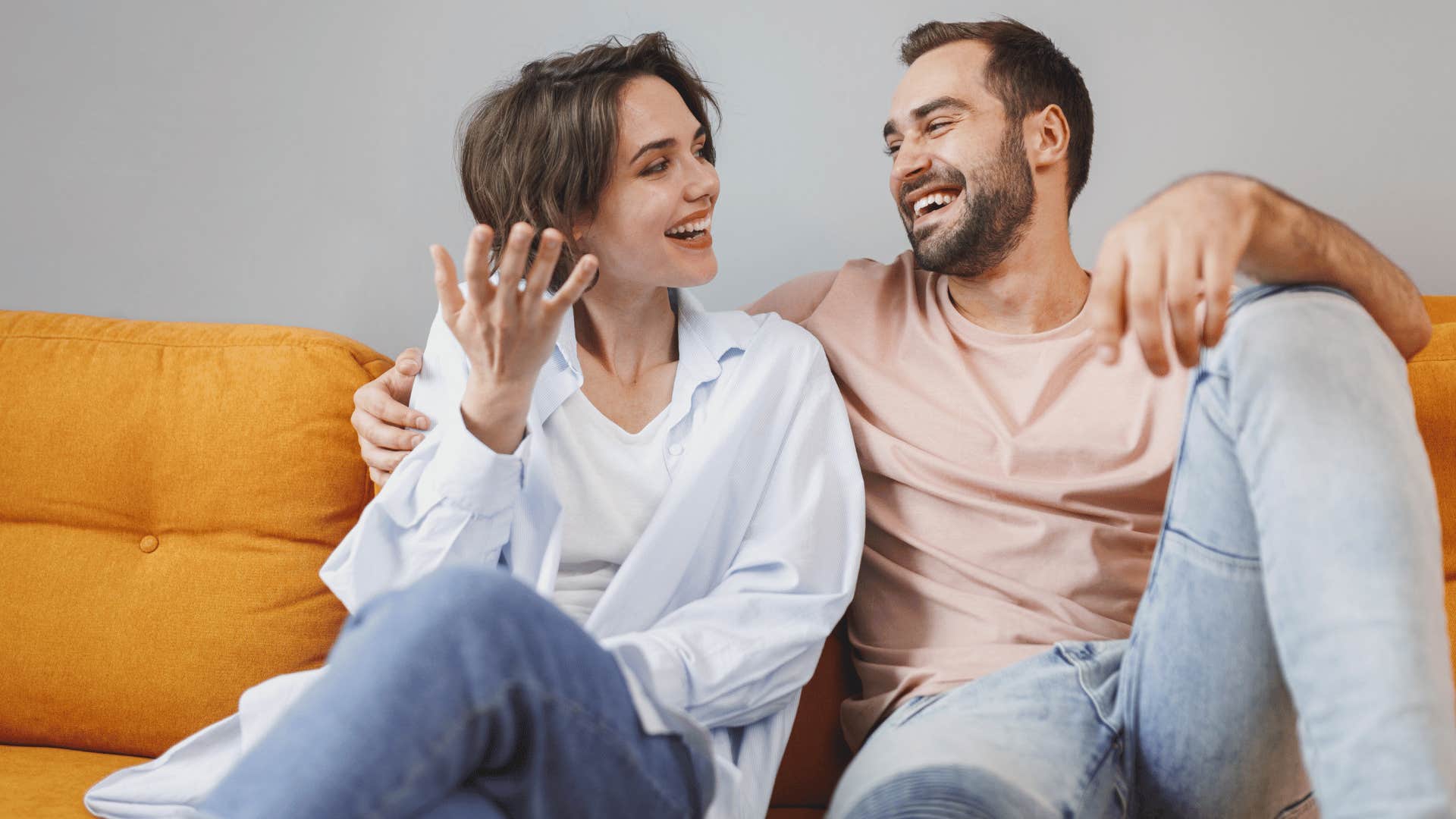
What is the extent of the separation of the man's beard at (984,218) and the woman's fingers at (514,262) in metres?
0.69

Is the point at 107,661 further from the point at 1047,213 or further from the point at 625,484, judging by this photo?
the point at 1047,213

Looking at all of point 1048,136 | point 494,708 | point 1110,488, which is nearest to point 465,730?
point 494,708

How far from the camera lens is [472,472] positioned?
45.7 inches

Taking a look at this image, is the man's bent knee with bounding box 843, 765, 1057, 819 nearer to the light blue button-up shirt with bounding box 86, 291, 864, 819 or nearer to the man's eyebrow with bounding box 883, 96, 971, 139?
the light blue button-up shirt with bounding box 86, 291, 864, 819

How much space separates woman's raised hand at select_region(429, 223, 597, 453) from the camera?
40.4 inches

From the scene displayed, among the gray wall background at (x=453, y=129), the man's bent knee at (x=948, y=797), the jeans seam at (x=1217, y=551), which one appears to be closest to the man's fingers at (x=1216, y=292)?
the jeans seam at (x=1217, y=551)

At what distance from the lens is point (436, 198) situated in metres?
2.03

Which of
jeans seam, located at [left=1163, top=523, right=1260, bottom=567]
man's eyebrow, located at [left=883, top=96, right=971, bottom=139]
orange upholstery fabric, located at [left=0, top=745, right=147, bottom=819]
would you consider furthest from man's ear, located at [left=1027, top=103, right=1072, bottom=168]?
orange upholstery fabric, located at [left=0, top=745, right=147, bottom=819]

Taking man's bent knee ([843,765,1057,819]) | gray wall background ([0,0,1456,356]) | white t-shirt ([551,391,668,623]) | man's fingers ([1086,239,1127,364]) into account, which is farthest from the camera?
gray wall background ([0,0,1456,356])

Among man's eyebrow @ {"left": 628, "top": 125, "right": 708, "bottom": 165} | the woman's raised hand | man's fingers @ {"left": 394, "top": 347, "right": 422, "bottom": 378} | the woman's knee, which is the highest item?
man's eyebrow @ {"left": 628, "top": 125, "right": 708, "bottom": 165}

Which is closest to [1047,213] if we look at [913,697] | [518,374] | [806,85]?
[806,85]

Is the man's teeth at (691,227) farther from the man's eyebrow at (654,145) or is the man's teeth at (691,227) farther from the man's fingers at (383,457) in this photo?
the man's fingers at (383,457)

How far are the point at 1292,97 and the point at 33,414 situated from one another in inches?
79.1

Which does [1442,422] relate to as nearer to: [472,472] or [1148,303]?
[1148,303]
